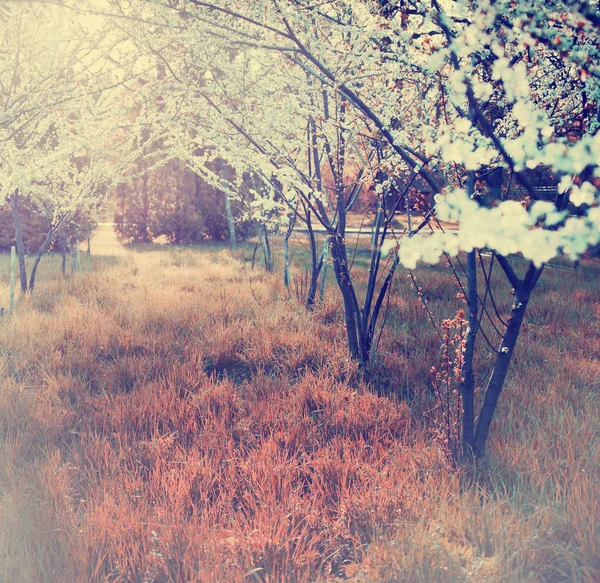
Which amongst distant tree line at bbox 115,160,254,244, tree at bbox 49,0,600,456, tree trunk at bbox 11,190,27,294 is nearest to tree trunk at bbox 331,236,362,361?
tree at bbox 49,0,600,456

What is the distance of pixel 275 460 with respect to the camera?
2598 millimetres

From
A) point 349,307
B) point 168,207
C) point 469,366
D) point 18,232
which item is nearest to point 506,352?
point 469,366

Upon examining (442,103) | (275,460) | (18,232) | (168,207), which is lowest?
(275,460)

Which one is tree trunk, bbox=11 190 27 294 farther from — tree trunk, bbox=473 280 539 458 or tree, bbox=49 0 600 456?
tree trunk, bbox=473 280 539 458

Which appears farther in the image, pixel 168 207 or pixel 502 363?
pixel 168 207

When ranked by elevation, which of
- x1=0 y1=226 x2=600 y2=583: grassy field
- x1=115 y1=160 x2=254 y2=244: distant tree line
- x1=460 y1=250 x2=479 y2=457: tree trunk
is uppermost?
x1=115 y1=160 x2=254 y2=244: distant tree line

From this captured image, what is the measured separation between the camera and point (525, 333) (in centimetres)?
468

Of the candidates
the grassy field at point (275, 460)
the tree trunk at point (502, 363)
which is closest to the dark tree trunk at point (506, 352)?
the tree trunk at point (502, 363)

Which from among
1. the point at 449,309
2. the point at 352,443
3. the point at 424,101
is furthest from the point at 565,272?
the point at 352,443

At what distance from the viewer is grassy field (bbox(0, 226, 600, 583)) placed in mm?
1935

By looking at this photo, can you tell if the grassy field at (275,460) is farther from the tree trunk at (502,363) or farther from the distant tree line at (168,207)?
the distant tree line at (168,207)

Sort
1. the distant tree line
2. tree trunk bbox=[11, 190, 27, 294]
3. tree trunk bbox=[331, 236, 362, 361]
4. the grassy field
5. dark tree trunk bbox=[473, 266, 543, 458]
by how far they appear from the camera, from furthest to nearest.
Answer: the distant tree line
tree trunk bbox=[11, 190, 27, 294]
tree trunk bbox=[331, 236, 362, 361]
dark tree trunk bbox=[473, 266, 543, 458]
the grassy field

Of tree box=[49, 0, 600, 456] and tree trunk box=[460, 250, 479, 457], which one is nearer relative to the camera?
tree box=[49, 0, 600, 456]

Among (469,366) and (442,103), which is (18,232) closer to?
(442,103)
